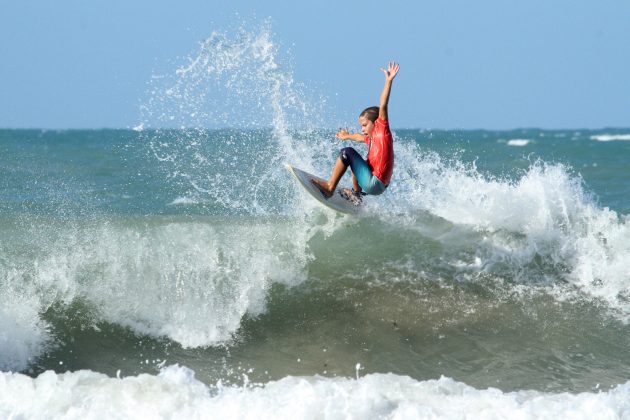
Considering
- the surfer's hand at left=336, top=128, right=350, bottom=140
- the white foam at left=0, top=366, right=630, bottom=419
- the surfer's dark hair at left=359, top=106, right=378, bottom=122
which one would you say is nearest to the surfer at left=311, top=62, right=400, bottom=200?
the surfer's dark hair at left=359, top=106, right=378, bottom=122

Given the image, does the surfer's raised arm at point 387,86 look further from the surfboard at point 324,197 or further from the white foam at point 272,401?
the white foam at point 272,401

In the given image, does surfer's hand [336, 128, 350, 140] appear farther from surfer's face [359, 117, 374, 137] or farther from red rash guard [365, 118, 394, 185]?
red rash guard [365, 118, 394, 185]

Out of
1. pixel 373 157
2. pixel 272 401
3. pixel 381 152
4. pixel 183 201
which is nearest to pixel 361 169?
pixel 373 157

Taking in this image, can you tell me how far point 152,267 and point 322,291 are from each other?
6.07 ft

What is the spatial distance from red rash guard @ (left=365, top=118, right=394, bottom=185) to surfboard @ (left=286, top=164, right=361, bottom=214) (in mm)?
721

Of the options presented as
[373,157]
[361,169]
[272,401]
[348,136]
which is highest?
[348,136]

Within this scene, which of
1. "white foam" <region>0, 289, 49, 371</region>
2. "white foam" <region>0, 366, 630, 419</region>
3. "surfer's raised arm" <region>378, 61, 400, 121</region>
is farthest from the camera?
"surfer's raised arm" <region>378, 61, 400, 121</region>

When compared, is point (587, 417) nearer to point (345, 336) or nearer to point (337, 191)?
point (345, 336)

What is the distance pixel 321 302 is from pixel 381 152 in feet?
5.65

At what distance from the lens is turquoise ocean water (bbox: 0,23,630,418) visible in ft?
19.0

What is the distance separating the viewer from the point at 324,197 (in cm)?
901

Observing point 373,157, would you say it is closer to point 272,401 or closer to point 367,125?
point 367,125

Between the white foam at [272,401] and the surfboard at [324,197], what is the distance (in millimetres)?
3259

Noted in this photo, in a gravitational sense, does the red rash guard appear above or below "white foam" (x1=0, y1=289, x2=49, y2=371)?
above
